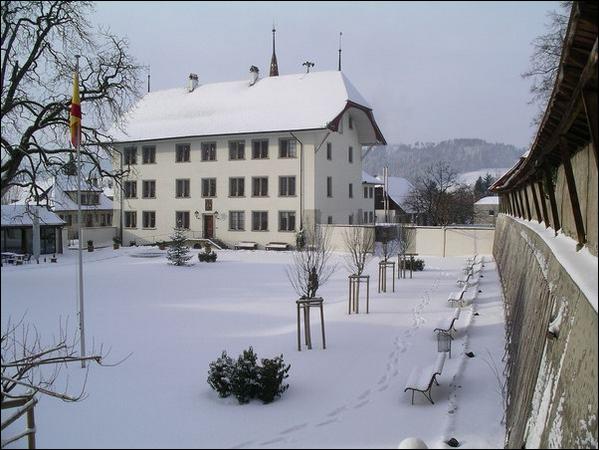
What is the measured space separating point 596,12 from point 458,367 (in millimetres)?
7988

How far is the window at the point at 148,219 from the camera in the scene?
4641 cm

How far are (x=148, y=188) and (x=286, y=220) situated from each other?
44.2 ft

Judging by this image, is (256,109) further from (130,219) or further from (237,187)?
(130,219)

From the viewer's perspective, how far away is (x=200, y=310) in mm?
17406

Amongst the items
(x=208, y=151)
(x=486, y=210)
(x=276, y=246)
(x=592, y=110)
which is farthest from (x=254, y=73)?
(x=592, y=110)

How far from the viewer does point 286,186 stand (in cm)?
4034

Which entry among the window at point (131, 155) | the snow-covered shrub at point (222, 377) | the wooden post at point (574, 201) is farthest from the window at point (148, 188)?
the wooden post at point (574, 201)

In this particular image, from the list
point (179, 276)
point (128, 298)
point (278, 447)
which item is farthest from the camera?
point (179, 276)

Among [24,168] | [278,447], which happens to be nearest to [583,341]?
[278,447]

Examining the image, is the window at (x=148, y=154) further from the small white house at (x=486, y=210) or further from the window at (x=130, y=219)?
the small white house at (x=486, y=210)

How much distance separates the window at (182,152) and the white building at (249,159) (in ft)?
0.26

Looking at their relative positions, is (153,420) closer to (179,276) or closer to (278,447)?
(278,447)

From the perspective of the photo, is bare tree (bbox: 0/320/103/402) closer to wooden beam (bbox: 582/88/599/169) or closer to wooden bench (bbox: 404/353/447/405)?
wooden bench (bbox: 404/353/447/405)

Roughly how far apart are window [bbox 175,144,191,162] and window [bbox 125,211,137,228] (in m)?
6.36
